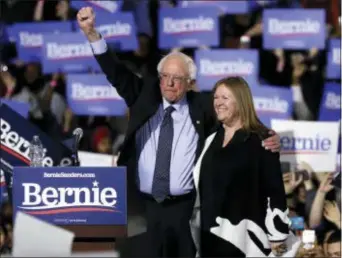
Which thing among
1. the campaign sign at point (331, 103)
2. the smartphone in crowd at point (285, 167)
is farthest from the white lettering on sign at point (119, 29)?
the smartphone in crowd at point (285, 167)

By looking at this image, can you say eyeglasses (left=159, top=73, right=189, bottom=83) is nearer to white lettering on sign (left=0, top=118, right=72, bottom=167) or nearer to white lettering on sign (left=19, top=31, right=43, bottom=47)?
white lettering on sign (left=0, top=118, right=72, bottom=167)

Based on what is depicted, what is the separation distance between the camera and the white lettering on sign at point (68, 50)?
10.3 metres

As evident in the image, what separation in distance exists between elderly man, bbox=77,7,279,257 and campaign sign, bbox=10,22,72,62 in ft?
14.5

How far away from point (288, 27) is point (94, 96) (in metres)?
1.96

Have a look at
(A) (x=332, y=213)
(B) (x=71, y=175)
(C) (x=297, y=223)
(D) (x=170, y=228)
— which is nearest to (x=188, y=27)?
(A) (x=332, y=213)

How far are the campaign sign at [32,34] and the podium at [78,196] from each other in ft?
19.8

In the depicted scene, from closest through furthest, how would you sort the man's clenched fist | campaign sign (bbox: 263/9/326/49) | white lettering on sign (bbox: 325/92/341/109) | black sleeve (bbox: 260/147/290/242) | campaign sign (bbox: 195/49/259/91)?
black sleeve (bbox: 260/147/290/242) < the man's clenched fist < white lettering on sign (bbox: 325/92/341/109) < campaign sign (bbox: 195/49/259/91) < campaign sign (bbox: 263/9/326/49)

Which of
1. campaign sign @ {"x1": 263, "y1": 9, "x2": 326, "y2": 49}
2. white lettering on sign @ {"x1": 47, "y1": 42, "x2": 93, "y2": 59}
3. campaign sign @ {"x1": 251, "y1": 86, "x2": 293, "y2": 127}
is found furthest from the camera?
white lettering on sign @ {"x1": 47, "y1": 42, "x2": 93, "y2": 59}

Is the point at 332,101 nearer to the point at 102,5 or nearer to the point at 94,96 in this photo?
the point at 94,96

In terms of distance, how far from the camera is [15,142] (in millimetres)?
7336

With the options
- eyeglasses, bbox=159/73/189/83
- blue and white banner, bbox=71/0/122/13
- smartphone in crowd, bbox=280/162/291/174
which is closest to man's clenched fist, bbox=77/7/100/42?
eyeglasses, bbox=159/73/189/83

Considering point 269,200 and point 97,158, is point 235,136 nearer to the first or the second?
point 269,200

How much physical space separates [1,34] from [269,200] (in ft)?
21.1

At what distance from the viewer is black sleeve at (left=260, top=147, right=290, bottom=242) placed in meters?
5.87
